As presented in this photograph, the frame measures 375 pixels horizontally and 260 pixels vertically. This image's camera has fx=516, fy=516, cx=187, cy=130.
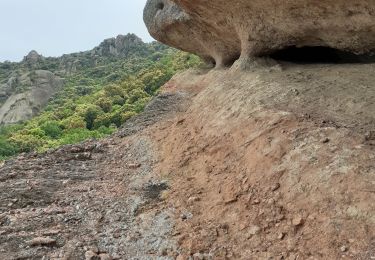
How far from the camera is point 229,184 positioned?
8.95 meters

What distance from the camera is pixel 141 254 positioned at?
798 centimetres

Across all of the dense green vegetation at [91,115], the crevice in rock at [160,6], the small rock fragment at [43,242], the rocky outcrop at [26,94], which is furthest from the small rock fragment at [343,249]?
the rocky outcrop at [26,94]

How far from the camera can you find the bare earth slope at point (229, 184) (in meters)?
7.07

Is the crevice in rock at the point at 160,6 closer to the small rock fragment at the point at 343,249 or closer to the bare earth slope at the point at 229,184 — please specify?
the bare earth slope at the point at 229,184

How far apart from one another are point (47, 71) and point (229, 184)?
2486 inches

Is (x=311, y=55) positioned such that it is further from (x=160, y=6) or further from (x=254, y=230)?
(x=254, y=230)

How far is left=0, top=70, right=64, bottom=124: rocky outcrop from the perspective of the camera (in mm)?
57469

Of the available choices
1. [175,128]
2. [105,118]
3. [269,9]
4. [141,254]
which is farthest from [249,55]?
[105,118]

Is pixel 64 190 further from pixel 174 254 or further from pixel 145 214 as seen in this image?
pixel 174 254

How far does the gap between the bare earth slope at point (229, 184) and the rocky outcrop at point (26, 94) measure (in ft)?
152

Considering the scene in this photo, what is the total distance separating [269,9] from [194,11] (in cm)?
280

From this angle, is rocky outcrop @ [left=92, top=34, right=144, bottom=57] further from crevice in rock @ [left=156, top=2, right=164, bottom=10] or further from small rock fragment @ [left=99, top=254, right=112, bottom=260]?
small rock fragment @ [left=99, top=254, right=112, bottom=260]

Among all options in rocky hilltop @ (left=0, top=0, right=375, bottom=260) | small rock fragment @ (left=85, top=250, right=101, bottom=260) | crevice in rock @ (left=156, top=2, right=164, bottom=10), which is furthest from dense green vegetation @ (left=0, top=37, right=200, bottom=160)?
small rock fragment @ (left=85, top=250, right=101, bottom=260)

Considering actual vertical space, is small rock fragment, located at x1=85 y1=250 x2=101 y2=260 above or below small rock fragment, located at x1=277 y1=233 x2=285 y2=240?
above
